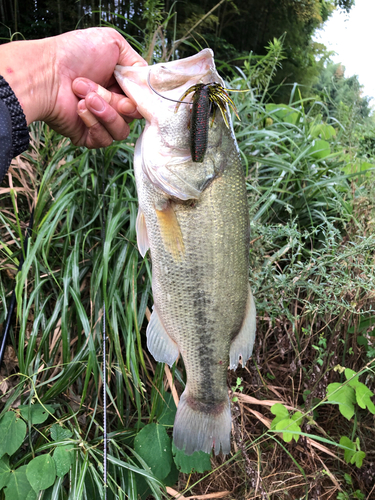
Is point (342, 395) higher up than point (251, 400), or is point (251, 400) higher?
point (342, 395)

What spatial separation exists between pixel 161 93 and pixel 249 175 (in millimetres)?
1428

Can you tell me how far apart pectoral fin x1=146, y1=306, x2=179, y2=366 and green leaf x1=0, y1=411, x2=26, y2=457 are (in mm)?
878

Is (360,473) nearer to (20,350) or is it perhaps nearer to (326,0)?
(20,350)

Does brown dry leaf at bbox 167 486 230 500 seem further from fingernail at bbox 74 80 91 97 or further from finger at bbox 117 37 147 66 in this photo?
finger at bbox 117 37 147 66

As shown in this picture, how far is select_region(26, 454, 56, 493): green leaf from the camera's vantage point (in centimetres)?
161

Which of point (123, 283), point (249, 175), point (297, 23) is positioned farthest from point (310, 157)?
point (297, 23)

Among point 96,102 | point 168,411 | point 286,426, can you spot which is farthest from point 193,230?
point 286,426

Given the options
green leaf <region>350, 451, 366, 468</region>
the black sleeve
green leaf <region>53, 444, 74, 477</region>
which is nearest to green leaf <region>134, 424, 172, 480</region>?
green leaf <region>53, 444, 74, 477</region>

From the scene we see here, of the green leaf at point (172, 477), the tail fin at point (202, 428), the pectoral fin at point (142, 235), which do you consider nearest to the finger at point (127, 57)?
the pectoral fin at point (142, 235)

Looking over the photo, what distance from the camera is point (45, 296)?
2.31 metres

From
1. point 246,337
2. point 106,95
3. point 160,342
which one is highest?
point 106,95

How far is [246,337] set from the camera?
142 cm

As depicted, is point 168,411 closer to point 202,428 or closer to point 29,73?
point 202,428

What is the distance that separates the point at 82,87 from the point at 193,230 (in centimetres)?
82
